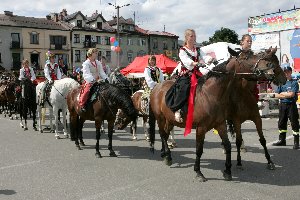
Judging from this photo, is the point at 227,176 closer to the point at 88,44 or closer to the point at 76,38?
the point at 76,38

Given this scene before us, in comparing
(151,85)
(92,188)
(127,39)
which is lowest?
(92,188)

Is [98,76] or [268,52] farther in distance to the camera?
[98,76]

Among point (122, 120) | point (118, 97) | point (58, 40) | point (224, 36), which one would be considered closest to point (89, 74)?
point (118, 97)

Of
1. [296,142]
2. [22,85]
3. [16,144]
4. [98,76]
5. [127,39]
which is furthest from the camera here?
[127,39]

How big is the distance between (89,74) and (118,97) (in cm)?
130

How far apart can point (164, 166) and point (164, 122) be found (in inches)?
42.4

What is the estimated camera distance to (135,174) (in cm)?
664

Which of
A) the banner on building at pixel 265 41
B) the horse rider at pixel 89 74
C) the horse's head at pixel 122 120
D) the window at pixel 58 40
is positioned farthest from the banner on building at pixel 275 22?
the window at pixel 58 40

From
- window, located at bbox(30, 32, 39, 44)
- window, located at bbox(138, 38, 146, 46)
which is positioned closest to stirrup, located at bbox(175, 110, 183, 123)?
window, located at bbox(30, 32, 39, 44)

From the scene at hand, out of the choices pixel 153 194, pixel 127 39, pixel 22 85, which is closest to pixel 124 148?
pixel 153 194

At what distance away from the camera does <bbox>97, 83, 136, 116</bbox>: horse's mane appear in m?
7.97

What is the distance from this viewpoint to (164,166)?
7.27m

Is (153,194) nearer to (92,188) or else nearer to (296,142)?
(92,188)

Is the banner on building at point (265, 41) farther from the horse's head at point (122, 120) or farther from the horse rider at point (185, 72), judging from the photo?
the horse rider at point (185, 72)
